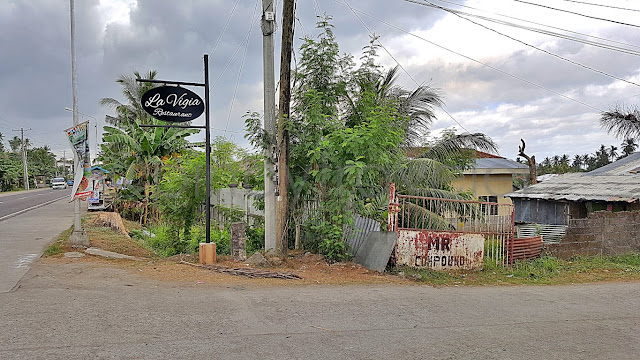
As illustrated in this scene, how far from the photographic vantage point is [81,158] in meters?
12.2

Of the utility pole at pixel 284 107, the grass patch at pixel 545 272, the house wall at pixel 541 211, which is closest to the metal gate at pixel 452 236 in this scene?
the grass patch at pixel 545 272

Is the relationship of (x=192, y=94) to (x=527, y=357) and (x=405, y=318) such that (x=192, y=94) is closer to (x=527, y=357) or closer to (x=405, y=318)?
(x=405, y=318)

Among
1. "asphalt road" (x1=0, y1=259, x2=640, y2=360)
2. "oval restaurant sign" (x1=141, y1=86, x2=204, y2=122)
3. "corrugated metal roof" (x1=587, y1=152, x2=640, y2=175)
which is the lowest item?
"asphalt road" (x1=0, y1=259, x2=640, y2=360)

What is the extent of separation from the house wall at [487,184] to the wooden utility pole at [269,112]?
14.2 metres

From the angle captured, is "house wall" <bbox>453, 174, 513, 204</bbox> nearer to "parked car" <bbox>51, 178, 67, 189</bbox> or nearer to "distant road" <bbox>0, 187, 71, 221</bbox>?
"distant road" <bbox>0, 187, 71, 221</bbox>

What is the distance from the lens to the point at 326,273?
9.91 m

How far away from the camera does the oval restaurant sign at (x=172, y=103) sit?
1052cm

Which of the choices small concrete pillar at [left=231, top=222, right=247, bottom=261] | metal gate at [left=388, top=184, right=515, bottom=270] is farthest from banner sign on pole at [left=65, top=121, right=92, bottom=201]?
metal gate at [left=388, top=184, right=515, bottom=270]

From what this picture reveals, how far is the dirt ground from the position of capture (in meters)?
9.10

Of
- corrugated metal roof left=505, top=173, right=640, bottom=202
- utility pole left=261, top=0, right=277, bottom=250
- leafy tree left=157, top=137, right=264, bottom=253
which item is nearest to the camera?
utility pole left=261, top=0, right=277, bottom=250

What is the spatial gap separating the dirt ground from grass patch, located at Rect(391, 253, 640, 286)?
788 millimetres

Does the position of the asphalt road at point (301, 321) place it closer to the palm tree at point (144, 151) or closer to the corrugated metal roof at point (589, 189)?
the corrugated metal roof at point (589, 189)

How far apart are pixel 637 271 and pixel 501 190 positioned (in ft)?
39.8

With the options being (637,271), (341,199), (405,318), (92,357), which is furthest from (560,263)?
(92,357)
